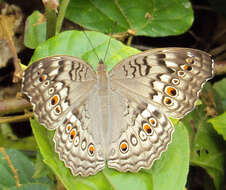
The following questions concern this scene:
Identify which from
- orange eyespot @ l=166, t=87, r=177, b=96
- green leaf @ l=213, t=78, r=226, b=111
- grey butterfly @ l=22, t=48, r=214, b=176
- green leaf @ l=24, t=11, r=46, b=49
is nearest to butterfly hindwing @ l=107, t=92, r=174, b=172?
grey butterfly @ l=22, t=48, r=214, b=176

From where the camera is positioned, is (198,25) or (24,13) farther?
(198,25)

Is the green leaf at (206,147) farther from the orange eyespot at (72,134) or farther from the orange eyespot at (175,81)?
the orange eyespot at (72,134)

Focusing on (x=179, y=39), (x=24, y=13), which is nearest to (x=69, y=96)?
(x=24, y=13)

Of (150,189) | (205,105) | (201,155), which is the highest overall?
(150,189)

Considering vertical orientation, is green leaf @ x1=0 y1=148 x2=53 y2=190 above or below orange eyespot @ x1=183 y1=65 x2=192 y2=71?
below

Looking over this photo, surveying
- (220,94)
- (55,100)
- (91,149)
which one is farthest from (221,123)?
(55,100)

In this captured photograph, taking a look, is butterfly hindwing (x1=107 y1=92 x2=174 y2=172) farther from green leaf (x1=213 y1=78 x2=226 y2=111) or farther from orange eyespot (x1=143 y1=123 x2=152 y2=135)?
green leaf (x1=213 y1=78 x2=226 y2=111)

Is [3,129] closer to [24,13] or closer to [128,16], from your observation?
[24,13]
